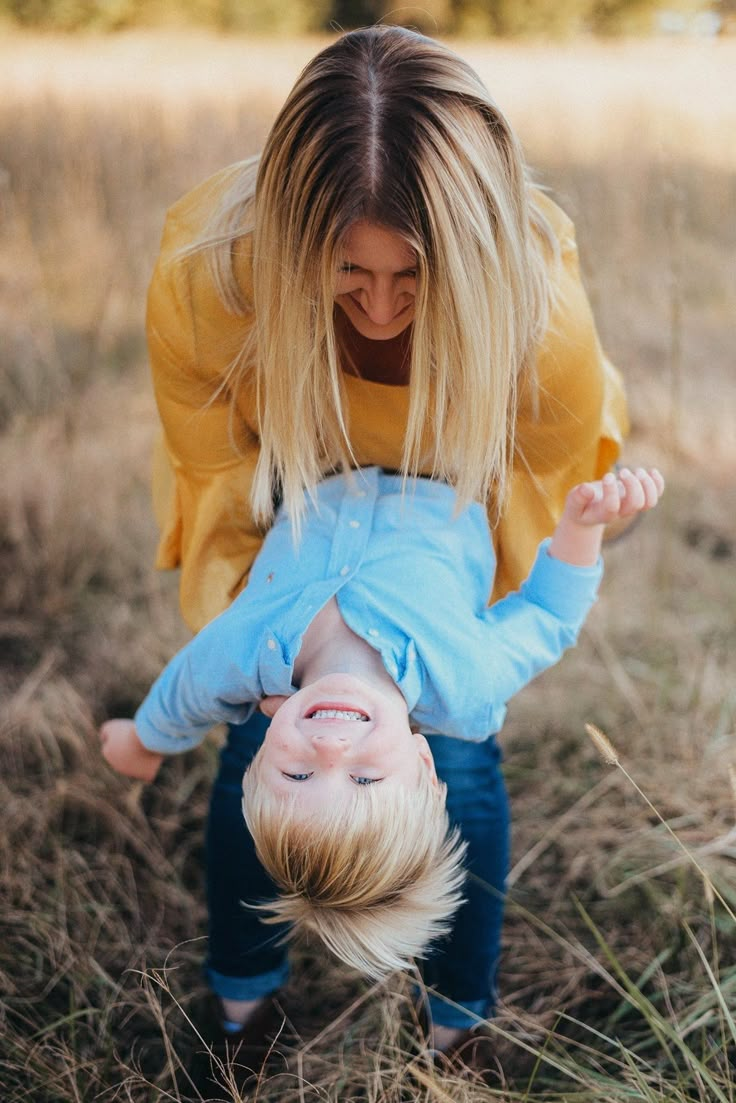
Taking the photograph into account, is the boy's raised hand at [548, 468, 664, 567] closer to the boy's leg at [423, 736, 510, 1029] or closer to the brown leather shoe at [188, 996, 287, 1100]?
the boy's leg at [423, 736, 510, 1029]

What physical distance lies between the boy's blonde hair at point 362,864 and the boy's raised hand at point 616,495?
16.9 inches

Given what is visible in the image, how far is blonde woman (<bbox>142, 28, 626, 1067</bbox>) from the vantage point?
119 centimetres

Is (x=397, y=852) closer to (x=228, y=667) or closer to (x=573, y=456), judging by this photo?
(x=228, y=667)

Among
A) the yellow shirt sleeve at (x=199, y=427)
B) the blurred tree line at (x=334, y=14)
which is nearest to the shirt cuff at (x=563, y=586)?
the yellow shirt sleeve at (x=199, y=427)

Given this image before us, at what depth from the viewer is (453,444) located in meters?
1.39

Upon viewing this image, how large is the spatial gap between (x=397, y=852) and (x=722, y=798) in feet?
3.21

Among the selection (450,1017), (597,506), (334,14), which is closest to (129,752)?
(450,1017)

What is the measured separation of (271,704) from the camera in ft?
4.53

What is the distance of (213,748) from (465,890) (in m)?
0.74

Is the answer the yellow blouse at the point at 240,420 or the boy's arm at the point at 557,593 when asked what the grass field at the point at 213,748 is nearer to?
the boy's arm at the point at 557,593

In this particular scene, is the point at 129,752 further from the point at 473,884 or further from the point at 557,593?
the point at 557,593

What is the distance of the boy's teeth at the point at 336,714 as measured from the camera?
1262mm

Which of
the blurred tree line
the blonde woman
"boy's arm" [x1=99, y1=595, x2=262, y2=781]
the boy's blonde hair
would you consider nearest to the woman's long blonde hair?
the blonde woman

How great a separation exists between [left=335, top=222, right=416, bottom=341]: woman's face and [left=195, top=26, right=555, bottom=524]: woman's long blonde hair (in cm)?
2
